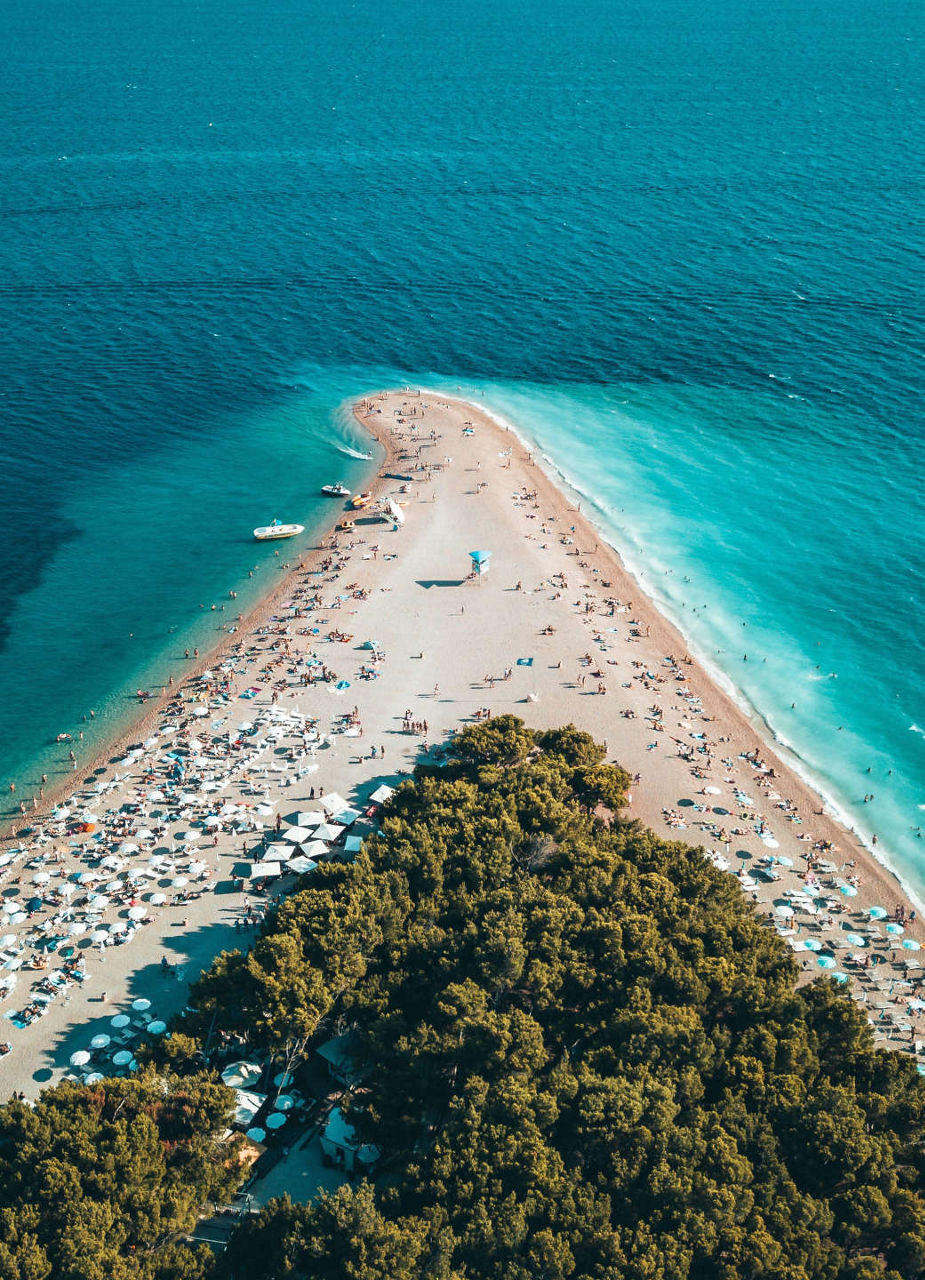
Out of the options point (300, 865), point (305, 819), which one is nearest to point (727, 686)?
point (305, 819)

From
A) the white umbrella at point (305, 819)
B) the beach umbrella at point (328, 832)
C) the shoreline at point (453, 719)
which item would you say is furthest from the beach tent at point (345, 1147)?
the white umbrella at point (305, 819)

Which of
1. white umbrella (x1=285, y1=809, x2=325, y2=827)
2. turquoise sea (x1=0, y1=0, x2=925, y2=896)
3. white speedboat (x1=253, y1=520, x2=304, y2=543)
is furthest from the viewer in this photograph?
white speedboat (x1=253, y1=520, x2=304, y2=543)

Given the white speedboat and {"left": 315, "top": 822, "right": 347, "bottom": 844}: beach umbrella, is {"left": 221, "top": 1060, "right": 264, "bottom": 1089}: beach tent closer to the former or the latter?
{"left": 315, "top": 822, "right": 347, "bottom": 844}: beach umbrella

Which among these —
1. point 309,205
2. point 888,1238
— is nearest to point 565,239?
point 309,205

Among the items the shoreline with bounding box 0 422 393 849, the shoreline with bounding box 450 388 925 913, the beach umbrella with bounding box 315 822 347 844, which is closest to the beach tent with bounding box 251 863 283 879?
the beach umbrella with bounding box 315 822 347 844

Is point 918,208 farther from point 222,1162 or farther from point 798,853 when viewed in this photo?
point 222,1162

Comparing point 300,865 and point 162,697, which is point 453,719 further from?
point 162,697
